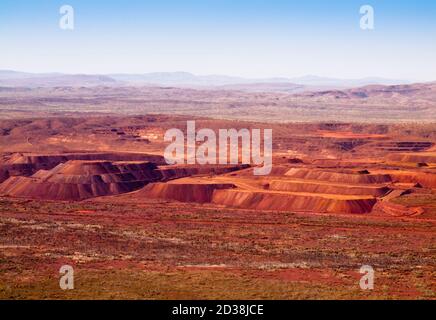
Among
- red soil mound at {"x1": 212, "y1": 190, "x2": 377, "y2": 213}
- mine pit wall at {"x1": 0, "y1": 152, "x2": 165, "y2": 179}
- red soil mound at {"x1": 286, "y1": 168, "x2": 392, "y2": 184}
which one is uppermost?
mine pit wall at {"x1": 0, "y1": 152, "x2": 165, "y2": 179}

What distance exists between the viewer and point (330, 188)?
74812mm

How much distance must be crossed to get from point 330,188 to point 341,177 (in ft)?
27.6

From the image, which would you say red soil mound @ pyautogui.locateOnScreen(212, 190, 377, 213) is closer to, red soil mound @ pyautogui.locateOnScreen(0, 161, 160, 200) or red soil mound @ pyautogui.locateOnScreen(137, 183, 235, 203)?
red soil mound @ pyautogui.locateOnScreen(137, 183, 235, 203)

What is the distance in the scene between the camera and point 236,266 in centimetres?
3828

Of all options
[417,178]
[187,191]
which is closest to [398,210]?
[417,178]

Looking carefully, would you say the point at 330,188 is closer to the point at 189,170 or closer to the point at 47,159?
the point at 189,170

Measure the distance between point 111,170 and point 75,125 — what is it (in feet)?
216

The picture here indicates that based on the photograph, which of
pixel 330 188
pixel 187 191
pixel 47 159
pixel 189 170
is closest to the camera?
pixel 330 188

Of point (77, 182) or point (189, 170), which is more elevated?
point (77, 182)

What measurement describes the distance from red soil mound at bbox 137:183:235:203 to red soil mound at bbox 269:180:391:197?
6864 mm

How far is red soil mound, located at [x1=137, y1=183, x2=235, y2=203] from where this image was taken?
7544cm

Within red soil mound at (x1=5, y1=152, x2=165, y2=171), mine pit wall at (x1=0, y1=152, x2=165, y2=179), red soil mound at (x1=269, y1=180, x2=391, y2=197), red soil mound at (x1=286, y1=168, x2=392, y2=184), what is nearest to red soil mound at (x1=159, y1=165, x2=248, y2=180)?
mine pit wall at (x1=0, y1=152, x2=165, y2=179)

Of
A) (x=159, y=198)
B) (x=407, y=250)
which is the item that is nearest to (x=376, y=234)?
(x=407, y=250)

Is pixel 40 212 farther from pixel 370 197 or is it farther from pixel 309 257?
pixel 370 197
